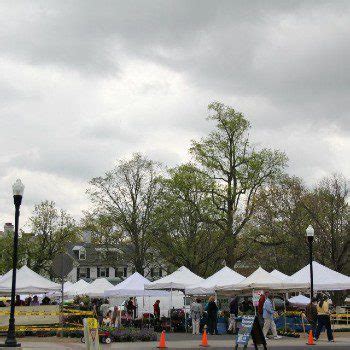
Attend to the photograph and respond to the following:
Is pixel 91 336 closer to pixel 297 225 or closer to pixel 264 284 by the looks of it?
pixel 264 284

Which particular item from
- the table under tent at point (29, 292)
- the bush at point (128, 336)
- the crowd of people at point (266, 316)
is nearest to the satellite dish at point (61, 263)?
the bush at point (128, 336)

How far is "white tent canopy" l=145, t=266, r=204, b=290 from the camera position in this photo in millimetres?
33688

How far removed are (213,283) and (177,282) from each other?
2002 mm

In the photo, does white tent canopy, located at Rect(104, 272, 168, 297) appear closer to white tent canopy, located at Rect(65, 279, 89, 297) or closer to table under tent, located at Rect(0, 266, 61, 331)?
table under tent, located at Rect(0, 266, 61, 331)

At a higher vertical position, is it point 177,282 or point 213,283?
point 177,282

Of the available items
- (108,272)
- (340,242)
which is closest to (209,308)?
(340,242)

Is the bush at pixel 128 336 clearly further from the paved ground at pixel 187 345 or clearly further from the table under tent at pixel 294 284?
the table under tent at pixel 294 284

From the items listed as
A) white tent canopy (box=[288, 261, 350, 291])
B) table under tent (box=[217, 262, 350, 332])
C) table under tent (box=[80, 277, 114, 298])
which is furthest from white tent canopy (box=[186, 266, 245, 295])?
table under tent (box=[80, 277, 114, 298])

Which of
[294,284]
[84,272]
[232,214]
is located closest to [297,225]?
[232,214]

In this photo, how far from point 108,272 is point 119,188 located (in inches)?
1997

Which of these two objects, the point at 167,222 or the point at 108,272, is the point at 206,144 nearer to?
the point at 167,222

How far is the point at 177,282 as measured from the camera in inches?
1353

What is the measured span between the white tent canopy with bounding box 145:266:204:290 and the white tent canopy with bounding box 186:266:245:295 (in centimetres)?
55

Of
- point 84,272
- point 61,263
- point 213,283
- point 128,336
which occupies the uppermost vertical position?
point 84,272
